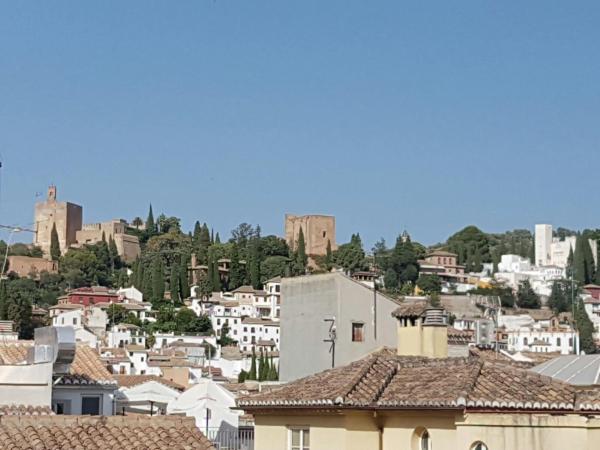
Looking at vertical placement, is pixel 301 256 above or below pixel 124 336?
above

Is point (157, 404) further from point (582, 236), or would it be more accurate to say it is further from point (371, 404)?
point (582, 236)

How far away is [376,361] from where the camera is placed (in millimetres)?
17750

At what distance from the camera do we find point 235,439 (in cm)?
2272

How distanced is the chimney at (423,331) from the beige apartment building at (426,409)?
1009 millimetres

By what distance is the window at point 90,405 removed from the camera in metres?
22.9

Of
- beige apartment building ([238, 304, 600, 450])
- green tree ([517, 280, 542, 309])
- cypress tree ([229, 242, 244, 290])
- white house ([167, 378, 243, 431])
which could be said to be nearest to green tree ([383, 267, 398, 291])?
cypress tree ([229, 242, 244, 290])

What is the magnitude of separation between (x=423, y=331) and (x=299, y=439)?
3.38 metres

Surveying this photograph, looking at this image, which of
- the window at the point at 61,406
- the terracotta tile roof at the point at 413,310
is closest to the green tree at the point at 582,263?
the window at the point at 61,406

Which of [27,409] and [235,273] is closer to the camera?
[27,409]

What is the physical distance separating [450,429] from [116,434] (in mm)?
3920

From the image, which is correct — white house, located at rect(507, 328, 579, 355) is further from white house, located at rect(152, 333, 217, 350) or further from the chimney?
the chimney

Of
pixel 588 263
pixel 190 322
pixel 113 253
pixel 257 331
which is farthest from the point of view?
pixel 588 263

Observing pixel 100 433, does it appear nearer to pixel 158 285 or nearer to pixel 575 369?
pixel 575 369

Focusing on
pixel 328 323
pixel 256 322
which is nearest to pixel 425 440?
pixel 328 323
